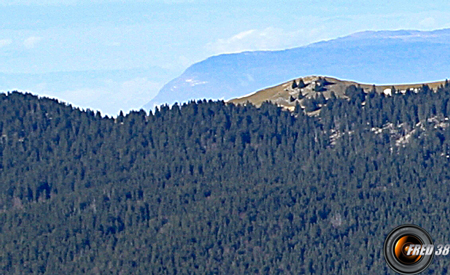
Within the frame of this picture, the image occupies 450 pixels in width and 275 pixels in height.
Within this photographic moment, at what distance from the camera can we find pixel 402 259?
5059 inches

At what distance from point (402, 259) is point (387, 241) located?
3439 millimetres

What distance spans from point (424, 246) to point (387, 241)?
4.29 m

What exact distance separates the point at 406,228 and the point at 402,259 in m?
3.62

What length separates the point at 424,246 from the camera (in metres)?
125

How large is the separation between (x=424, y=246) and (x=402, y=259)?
431 centimetres

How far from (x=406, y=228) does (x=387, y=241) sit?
342 cm

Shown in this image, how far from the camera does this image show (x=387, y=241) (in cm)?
12681
